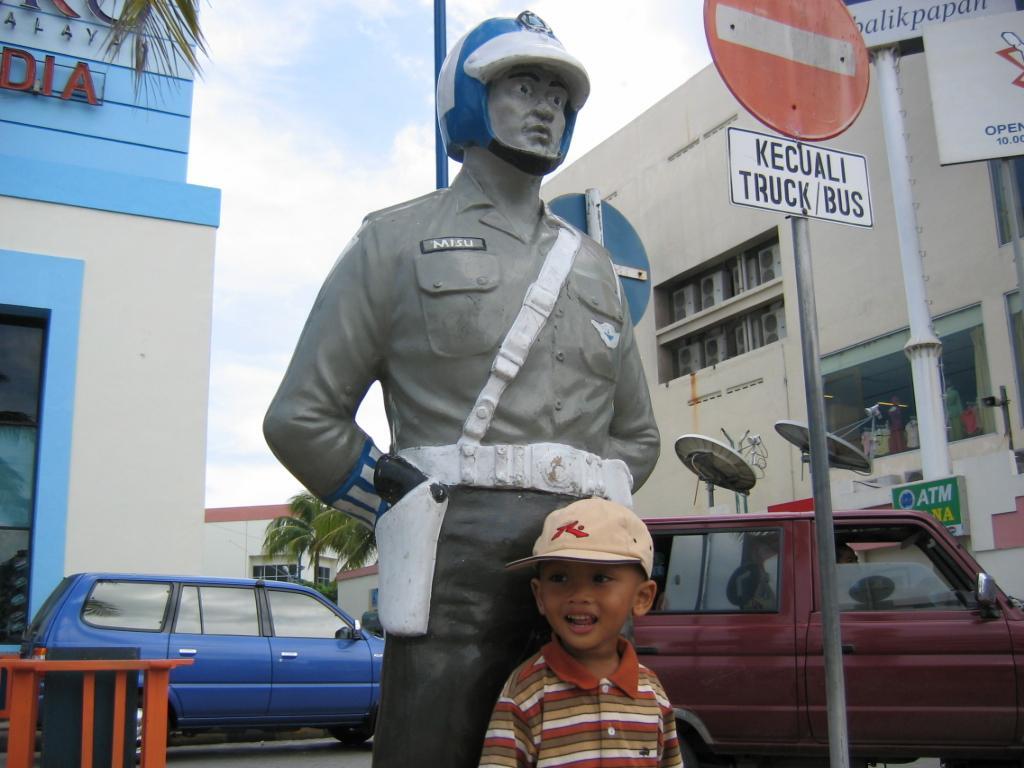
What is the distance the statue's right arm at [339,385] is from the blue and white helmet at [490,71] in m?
0.33

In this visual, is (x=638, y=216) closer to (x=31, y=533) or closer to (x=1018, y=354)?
(x=1018, y=354)

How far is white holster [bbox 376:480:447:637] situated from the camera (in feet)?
6.82

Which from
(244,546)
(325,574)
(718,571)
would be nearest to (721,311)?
(718,571)

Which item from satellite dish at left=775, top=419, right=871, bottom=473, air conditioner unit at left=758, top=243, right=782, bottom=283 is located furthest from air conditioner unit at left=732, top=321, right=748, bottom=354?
satellite dish at left=775, top=419, right=871, bottom=473

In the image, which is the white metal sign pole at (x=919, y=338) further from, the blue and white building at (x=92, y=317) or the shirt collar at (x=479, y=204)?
the shirt collar at (x=479, y=204)

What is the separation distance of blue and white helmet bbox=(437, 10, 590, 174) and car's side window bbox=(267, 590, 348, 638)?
7.47m

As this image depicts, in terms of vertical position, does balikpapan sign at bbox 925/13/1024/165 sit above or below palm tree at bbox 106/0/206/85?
above

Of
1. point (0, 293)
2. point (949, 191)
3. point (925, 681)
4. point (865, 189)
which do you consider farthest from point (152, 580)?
point (949, 191)

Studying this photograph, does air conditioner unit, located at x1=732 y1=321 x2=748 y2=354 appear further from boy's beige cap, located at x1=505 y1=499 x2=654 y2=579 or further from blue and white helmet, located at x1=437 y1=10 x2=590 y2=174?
boy's beige cap, located at x1=505 y1=499 x2=654 y2=579

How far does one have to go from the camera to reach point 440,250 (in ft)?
7.61

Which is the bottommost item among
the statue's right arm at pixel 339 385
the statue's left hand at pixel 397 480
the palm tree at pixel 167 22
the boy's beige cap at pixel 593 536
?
the boy's beige cap at pixel 593 536

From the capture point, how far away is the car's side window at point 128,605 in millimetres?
Answer: 8445

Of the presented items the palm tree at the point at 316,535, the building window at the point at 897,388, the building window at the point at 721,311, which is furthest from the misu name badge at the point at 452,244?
the palm tree at the point at 316,535

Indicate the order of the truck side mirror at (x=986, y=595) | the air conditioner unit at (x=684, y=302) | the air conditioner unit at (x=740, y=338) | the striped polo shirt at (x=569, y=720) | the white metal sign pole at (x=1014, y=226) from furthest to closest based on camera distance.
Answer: the air conditioner unit at (x=684, y=302) < the air conditioner unit at (x=740, y=338) < the white metal sign pole at (x=1014, y=226) < the truck side mirror at (x=986, y=595) < the striped polo shirt at (x=569, y=720)
